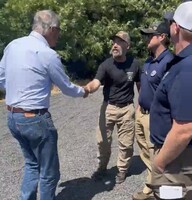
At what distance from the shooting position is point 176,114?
317 cm

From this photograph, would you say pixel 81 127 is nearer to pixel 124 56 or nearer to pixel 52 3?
pixel 124 56

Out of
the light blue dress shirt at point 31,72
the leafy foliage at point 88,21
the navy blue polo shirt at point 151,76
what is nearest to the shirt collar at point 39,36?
the light blue dress shirt at point 31,72

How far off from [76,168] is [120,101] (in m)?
1.11

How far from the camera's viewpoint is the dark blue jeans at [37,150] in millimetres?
4590

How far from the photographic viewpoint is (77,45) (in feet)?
49.0

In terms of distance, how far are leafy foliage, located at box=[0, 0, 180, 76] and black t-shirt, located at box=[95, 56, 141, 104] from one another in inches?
341

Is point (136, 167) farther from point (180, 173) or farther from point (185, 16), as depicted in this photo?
point (185, 16)

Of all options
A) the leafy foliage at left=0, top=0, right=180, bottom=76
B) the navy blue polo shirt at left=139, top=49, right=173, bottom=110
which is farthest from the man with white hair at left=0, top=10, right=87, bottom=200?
the leafy foliage at left=0, top=0, right=180, bottom=76

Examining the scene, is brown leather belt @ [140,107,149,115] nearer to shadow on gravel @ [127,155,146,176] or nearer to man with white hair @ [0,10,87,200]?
man with white hair @ [0,10,87,200]

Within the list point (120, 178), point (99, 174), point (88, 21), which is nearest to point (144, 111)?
point (120, 178)

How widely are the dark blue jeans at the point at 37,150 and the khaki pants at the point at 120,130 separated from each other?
110 cm

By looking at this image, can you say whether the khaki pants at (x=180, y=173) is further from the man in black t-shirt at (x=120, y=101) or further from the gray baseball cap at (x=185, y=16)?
the man in black t-shirt at (x=120, y=101)

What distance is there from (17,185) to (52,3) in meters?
9.36

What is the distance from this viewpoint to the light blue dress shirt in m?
4.50
